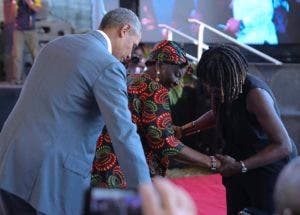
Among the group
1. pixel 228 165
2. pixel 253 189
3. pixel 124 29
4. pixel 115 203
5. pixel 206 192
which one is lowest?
pixel 206 192

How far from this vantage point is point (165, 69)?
113 inches

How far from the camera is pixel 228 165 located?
2.77 meters

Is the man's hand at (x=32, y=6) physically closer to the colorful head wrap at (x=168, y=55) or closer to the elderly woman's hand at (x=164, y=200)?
the colorful head wrap at (x=168, y=55)

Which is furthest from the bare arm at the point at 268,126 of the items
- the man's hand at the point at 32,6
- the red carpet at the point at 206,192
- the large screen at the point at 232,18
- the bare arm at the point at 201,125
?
the large screen at the point at 232,18

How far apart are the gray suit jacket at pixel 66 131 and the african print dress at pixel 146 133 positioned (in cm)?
34

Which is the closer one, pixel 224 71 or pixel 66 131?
pixel 66 131

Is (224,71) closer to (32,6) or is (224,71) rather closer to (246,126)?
(246,126)

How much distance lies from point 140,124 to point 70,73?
54 centimetres

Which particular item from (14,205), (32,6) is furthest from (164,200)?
(32,6)

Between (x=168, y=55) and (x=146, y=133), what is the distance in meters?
0.42

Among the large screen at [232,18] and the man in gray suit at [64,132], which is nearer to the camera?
the man in gray suit at [64,132]

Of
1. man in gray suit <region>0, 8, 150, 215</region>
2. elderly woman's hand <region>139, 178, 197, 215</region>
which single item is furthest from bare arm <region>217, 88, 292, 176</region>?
elderly woman's hand <region>139, 178, 197, 215</region>

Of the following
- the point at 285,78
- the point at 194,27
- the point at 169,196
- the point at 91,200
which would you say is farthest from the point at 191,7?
the point at 169,196

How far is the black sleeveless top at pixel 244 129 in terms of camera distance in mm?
2703
